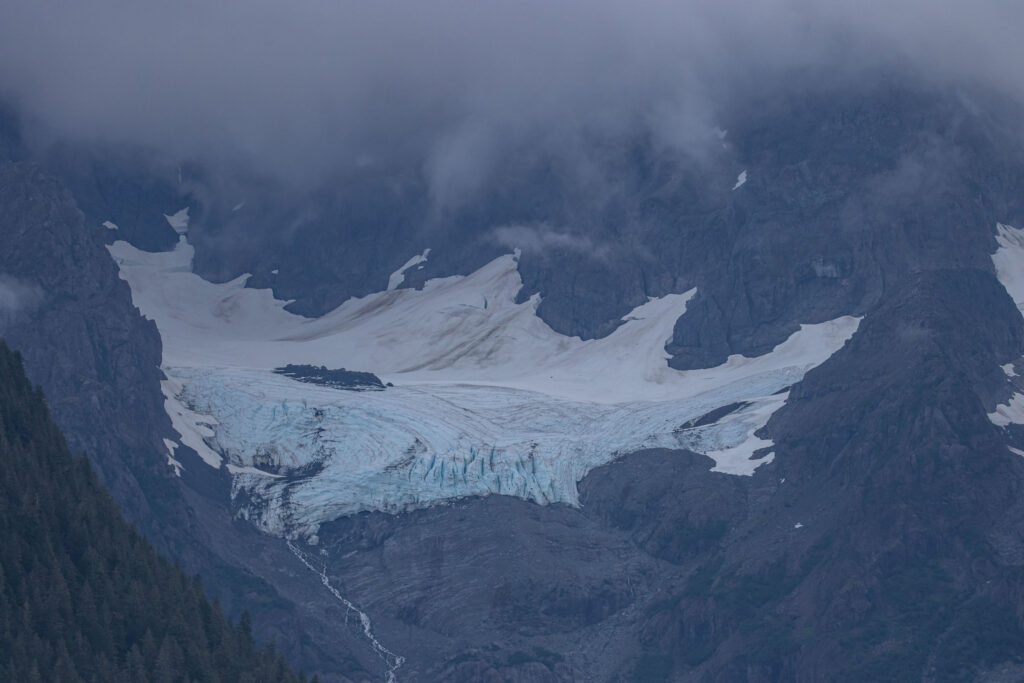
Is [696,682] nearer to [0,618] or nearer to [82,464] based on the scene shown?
[82,464]

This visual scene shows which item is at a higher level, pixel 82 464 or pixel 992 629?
pixel 82 464

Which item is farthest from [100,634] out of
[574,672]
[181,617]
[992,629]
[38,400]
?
[992,629]

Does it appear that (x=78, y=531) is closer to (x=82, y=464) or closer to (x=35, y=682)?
(x=82, y=464)

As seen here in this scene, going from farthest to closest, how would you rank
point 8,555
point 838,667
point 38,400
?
point 838,667 → point 38,400 → point 8,555

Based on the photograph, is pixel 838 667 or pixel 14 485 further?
pixel 838 667

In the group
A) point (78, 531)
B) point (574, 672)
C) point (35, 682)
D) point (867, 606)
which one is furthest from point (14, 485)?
point (867, 606)

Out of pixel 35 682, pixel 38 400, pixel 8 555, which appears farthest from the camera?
pixel 38 400
